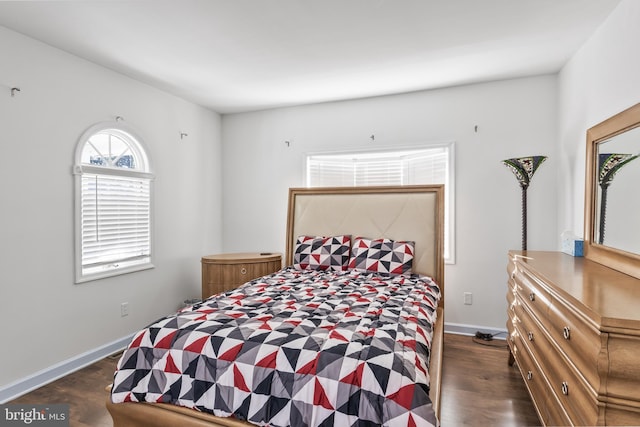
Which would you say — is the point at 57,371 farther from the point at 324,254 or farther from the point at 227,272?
the point at 324,254

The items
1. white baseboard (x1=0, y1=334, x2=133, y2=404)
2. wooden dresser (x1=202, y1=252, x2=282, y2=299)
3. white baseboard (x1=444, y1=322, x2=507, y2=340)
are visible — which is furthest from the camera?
wooden dresser (x1=202, y1=252, x2=282, y2=299)

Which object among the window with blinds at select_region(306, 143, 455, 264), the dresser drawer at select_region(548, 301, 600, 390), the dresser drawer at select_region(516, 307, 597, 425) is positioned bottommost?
the dresser drawer at select_region(516, 307, 597, 425)

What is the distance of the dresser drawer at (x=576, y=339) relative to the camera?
117 cm

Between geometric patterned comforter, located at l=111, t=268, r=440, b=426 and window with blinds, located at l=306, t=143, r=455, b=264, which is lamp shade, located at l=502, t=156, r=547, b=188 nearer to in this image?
window with blinds, located at l=306, t=143, r=455, b=264

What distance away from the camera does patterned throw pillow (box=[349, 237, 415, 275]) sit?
3125 mm

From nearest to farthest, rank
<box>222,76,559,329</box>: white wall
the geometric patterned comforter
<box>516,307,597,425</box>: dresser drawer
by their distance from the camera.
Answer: <box>516,307,597,425</box>: dresser drawer < the geometric patterned comforter < <box>222,76,559,329</box>: white wall

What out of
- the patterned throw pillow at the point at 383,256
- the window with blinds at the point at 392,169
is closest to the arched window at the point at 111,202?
the window with blinds at the point at 392,169

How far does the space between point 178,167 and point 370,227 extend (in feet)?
7.60

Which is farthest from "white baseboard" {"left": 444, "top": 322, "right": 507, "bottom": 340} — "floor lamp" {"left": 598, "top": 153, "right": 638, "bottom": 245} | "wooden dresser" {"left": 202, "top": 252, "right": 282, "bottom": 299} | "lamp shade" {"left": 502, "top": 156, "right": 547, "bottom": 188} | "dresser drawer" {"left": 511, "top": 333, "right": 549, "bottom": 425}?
"wooden dresser" {"left": 202, "top": 252, "right": 282, "bottom": 299}

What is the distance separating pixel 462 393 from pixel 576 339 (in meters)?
1.33

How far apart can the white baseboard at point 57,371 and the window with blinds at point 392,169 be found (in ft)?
8.66

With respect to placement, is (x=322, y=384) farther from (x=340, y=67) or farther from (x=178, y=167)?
(x=178, y=167)

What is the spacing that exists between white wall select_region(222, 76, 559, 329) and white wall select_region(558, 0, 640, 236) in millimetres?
178

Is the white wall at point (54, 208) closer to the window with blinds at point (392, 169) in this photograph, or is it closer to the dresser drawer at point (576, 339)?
the window with blinds at point (392, 169)
